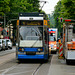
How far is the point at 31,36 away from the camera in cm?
2095

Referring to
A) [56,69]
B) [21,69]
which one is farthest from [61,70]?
[21,69]

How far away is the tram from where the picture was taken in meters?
20.9

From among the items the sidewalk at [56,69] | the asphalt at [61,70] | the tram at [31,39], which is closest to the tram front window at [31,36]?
the tram at [31,39]

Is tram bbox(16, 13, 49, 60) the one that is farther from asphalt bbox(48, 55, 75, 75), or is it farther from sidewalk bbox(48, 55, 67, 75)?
asphalt bbox(48, 55, 75, 75)

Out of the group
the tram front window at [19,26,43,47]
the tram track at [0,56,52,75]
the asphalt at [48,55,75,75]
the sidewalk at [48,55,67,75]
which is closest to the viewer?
the tram track at [0,56,52,75]

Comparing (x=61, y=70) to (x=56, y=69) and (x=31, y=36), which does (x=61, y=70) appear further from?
(x=31, y=36)

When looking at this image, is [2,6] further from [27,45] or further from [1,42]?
[27,45]

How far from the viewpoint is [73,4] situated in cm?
5259

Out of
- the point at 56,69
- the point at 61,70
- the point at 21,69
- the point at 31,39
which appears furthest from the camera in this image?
the point at 31,39

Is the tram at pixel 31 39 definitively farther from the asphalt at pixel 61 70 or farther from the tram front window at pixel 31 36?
the asphalt at pixel 61 70

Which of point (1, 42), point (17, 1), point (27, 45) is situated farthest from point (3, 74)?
point (17, 1)

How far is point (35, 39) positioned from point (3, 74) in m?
7.19

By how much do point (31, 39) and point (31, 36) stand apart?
7.8 inches

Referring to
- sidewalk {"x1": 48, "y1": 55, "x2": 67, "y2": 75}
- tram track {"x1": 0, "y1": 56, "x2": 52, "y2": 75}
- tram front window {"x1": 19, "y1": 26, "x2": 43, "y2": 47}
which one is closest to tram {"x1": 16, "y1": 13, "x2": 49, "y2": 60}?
tram front window {"x1": 19, "y1": 26, "x2": 43, "y2": 47}
